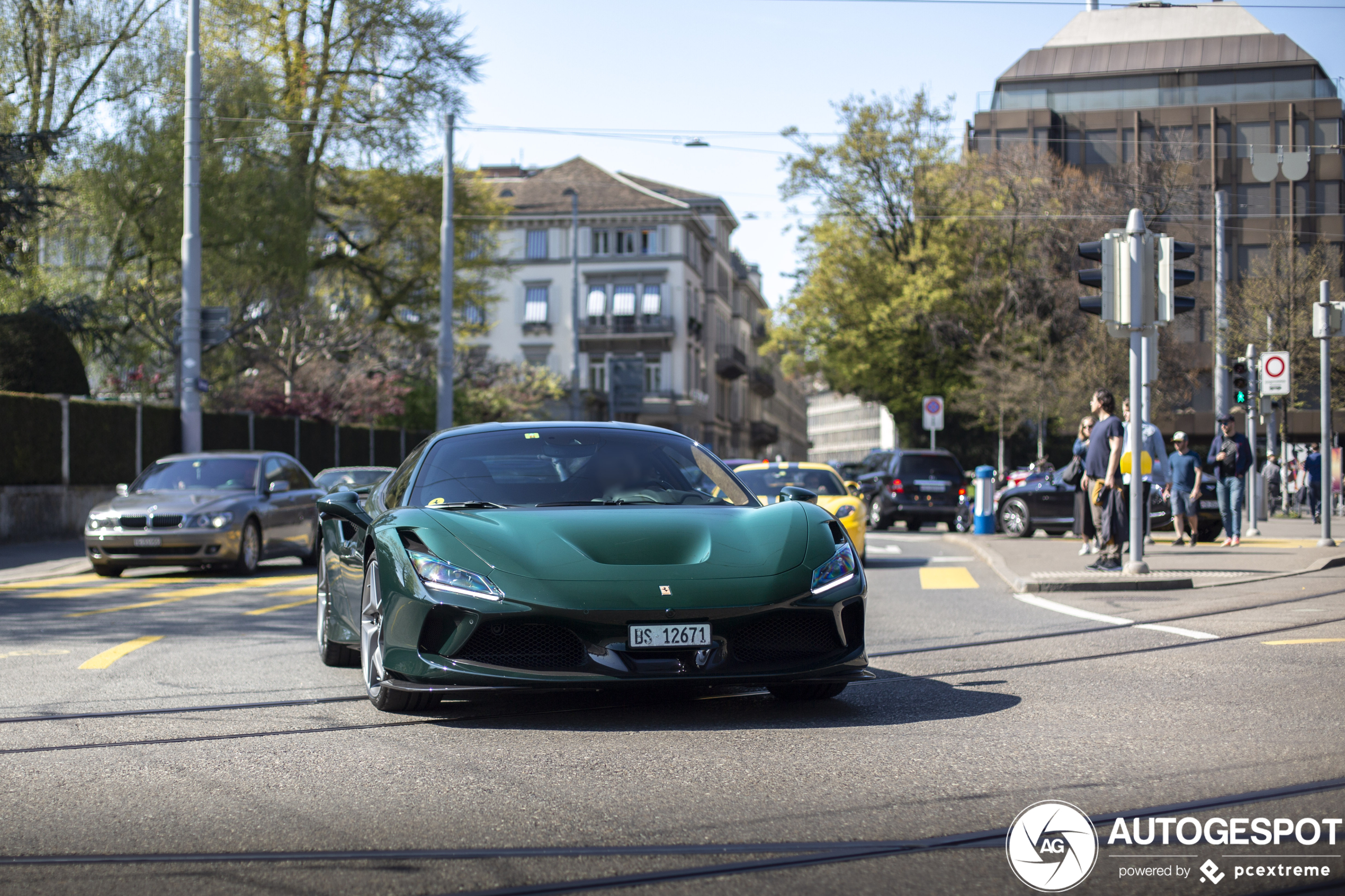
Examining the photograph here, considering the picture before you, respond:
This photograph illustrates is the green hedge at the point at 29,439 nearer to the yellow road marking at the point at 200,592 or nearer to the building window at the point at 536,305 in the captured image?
the yellow road marking at the point at 200,592

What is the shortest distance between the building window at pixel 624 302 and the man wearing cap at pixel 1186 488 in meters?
64.1

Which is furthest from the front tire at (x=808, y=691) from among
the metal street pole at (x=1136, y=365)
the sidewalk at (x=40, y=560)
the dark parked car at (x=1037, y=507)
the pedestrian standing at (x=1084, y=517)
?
the dark parked car at (x=1037, y=507)

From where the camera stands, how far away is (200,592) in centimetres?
1445

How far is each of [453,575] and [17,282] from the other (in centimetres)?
2651

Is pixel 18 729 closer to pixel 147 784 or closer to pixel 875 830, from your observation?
pixel 147 784

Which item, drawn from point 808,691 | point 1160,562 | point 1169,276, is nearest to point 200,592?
point 808,691

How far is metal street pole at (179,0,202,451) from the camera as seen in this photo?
22172mm

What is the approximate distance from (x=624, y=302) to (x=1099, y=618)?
74.7 m

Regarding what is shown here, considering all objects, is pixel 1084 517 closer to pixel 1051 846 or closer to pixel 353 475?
pixel 353 475

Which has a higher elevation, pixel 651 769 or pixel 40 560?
pixel 651 769

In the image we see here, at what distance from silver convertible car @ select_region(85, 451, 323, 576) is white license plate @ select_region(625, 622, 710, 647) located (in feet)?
34.5

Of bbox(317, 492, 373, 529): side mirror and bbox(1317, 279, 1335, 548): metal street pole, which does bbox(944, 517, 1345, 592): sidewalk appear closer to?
bbox(1317, 279, 1335, 548): metal street pole

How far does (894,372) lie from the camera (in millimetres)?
52531

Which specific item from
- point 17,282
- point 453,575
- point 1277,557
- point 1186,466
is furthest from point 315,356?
point 453,575
